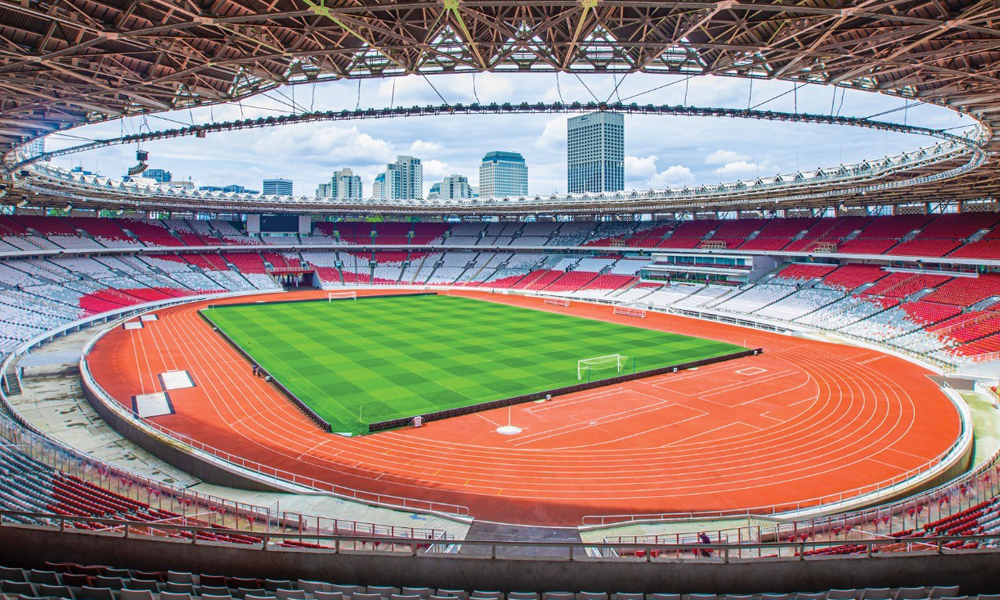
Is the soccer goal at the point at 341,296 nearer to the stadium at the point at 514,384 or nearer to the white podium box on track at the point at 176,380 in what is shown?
the stadium at the point at 514,384

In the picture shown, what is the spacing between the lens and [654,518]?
52.1 feet

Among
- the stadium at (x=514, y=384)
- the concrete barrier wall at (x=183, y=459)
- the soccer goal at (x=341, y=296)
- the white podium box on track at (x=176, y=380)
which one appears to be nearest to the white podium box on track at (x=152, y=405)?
the stadium at (x=514, y=384)

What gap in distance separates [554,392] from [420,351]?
11.9 metres

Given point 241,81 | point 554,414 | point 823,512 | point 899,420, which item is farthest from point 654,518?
point 241,81

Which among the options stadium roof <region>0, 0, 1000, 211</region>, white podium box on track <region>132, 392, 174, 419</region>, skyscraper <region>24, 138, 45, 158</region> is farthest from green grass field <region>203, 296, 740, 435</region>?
skyscraper <region>24, 138, 45, 158</region>

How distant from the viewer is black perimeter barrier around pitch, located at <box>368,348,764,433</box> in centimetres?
2362

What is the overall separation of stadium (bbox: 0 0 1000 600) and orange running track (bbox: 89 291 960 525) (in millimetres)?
170

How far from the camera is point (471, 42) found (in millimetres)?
13602

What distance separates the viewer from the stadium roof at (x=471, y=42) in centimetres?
1221

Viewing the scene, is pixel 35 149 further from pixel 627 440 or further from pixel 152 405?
pixel 627 440

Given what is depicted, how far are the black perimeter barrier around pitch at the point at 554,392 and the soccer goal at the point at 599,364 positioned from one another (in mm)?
1208

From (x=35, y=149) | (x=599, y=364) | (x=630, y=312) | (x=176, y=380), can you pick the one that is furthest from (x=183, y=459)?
(x=630, y=312)

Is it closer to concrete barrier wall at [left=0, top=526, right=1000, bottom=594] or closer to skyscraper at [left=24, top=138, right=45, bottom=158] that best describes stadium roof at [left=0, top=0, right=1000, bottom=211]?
concrete barrier wall at [left=0, top=526, right=1000, bottom=594]

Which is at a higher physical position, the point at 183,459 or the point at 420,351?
the point at 420,351
